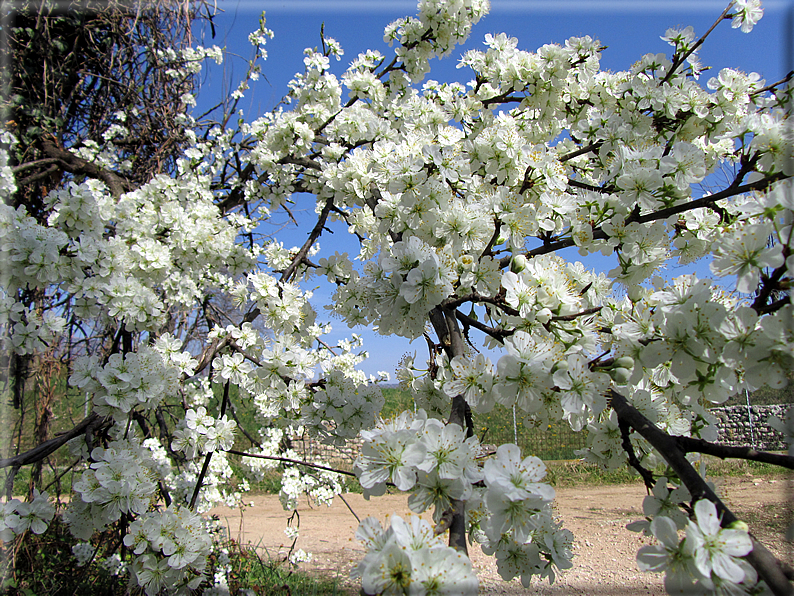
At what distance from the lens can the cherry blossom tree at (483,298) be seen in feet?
3.08

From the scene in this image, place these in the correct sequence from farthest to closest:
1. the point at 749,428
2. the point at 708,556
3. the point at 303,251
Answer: the point at 749,428 → the point at 303,251 → the point at 708,556

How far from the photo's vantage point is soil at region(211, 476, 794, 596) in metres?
4.01

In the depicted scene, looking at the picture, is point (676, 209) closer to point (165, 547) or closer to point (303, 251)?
point (303, 251)

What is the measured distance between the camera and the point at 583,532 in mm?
5312

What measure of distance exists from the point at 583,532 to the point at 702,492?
215 inches

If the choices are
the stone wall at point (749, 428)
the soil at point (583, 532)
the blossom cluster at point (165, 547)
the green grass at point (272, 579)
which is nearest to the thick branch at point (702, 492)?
the blossom cluster at point (165, 547)

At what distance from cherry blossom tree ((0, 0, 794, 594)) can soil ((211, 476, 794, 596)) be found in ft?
5.58

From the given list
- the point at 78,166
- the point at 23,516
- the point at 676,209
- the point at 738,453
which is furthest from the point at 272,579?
the point at 676,209

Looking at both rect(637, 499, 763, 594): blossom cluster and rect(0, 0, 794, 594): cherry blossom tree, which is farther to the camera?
rect(0, 0, 794, 594): cherry blossom tree

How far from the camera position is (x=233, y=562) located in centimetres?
408

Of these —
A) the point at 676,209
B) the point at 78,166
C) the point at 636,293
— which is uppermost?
the point at 78,166

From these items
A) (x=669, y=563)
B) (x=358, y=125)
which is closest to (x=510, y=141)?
(x=358, y=125)

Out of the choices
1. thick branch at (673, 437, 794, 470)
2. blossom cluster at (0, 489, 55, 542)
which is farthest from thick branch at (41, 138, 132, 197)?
thick branch at (673, 437, 794, 470)

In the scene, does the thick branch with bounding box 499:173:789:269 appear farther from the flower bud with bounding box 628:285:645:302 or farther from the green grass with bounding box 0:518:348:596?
the green grass with bounding box 0:518:348:596
